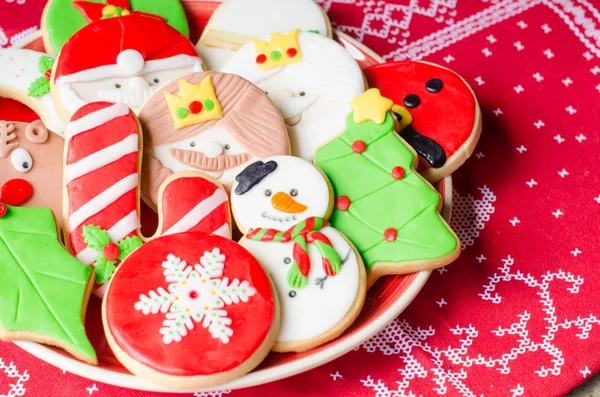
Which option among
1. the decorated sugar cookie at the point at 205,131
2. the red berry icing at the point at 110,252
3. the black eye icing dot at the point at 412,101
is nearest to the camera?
the red berry icing at the point at 110,252

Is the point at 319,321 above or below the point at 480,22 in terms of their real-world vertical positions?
below

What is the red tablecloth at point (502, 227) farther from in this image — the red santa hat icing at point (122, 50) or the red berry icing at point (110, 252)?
the red santa hat icing at point (122, 50)

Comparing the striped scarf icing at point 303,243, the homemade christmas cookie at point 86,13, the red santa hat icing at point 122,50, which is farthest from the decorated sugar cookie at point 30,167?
the striped scarf icing at point 303,243

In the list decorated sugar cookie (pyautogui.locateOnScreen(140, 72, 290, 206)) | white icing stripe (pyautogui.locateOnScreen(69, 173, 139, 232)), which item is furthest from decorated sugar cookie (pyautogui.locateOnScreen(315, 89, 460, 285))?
white icing stripe (pyautogui.locateOnScreen(69, 173, 139, 232))

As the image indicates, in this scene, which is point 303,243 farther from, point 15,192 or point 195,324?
point 15,192

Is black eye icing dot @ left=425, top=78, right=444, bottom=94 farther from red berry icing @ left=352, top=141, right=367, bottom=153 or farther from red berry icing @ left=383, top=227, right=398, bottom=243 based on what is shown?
red berry icing @ left=383, top=227, right=398, bottom=243

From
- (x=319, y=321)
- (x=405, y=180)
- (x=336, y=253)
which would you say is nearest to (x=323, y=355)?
(x=319, y=321)

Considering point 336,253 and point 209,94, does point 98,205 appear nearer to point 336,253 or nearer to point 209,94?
point 209,94
